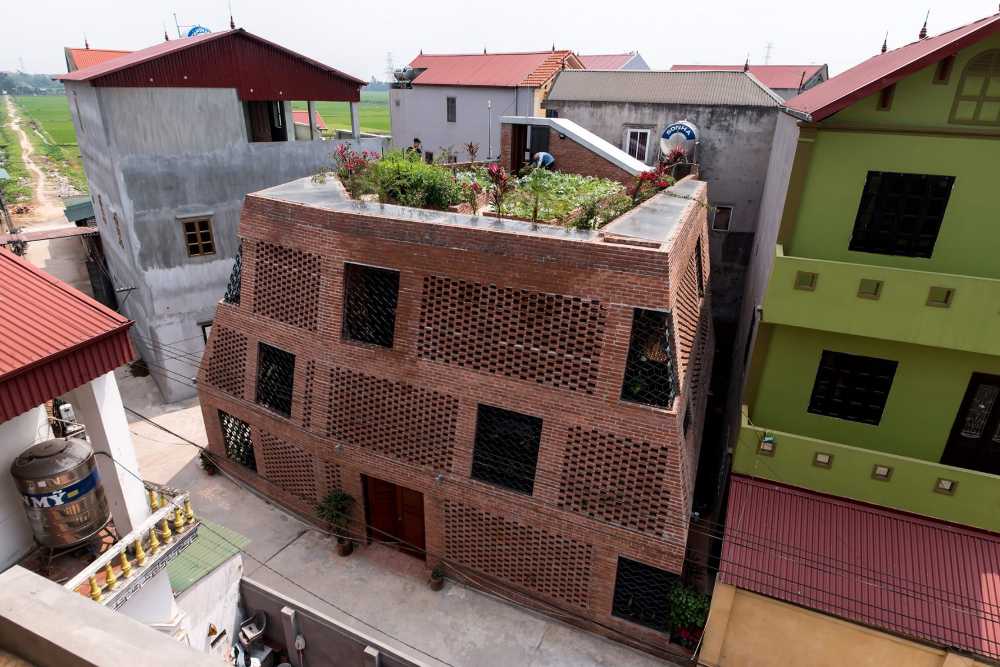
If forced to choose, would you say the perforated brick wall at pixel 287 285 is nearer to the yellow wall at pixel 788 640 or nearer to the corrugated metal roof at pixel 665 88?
the yellow wall at pixel 788 640

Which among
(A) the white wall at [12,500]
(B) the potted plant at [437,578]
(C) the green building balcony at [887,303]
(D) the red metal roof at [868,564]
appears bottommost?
(B) the potted plant at [437,578]

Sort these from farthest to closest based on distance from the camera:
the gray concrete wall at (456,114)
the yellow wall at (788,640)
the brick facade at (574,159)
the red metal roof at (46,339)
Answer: the gray concrete wall at (456,114), the brick facade at (574,159), the yellow wall at (788,640), the red metal roof at (46,339)

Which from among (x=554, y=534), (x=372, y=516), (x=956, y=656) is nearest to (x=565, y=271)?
(x=554, y=534)

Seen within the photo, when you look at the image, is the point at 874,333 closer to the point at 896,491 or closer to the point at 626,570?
the point at 896,491

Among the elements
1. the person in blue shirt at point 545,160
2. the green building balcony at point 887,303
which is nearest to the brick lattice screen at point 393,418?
the green building balcony at point 887,303

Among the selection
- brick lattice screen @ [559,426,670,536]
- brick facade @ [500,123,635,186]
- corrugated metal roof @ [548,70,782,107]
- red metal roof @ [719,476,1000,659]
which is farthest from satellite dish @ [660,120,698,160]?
brick lattice screen @ [559,426,670,536]

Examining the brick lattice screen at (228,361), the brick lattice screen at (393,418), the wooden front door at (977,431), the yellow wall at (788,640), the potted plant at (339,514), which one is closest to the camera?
the yellow wall at (788,640)

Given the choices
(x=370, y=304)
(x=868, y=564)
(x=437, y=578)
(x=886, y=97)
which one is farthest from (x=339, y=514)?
(x=886, y=97)
